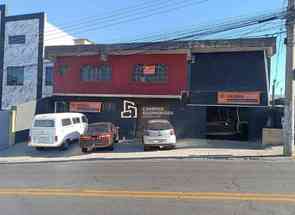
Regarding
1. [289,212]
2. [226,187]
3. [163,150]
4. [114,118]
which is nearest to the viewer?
[289,212]

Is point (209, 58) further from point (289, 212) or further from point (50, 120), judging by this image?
point (289, 212)

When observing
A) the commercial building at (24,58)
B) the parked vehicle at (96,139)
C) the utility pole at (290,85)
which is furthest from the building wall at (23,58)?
the utility pole at (290,85)

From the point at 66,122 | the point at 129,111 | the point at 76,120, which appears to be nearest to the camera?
the point at 66,122

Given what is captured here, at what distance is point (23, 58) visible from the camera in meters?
35.9

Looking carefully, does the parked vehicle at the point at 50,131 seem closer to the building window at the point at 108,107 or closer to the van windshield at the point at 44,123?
the van windshield at the point at 44,123

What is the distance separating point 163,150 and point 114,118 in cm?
747

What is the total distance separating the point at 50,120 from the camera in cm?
2438

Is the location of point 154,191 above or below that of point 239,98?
below

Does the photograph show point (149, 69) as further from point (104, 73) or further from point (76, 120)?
point (76, 120)

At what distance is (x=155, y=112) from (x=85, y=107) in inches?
204

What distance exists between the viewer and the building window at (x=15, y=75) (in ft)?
118

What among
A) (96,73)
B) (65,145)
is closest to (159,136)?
(65,145)

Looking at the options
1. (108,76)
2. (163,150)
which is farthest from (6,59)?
(163,150)

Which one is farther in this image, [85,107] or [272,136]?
[85,107]
